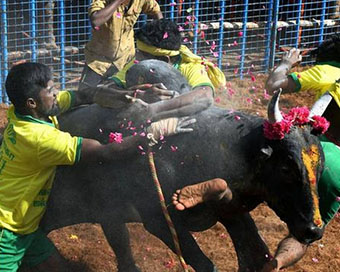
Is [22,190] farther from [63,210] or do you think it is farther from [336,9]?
[336,9]

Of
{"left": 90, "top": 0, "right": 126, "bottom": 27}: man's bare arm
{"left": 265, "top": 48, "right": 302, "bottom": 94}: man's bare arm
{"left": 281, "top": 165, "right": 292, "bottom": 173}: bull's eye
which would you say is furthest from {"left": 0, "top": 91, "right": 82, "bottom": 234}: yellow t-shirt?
{"left": 90, "top": 0, "right": 126, "bottom": 27}: man's bare arm

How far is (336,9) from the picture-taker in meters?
11.6

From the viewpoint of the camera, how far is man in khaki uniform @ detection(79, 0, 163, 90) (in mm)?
7227

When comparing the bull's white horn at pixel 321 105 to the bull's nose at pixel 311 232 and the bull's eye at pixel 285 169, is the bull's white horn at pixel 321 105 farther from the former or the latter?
the bull's nose at pixel 311 232

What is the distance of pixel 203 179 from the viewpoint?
4480 mm

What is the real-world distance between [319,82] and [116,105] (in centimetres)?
156

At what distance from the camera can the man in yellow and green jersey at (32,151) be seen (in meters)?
4.18

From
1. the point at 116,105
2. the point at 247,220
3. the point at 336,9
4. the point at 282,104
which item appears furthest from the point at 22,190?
the point at 336,9

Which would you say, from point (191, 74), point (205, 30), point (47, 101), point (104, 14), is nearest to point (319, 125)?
point (191, 74)

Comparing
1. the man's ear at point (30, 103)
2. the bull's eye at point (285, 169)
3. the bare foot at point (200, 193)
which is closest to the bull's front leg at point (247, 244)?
the bare foot at point (200, 193)

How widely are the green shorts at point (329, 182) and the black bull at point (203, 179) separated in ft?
1.20

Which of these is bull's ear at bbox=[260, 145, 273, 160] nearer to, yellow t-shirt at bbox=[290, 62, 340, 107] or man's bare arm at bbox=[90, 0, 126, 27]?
yellow t-shirt at bbox=[290, 62, 340, 107]

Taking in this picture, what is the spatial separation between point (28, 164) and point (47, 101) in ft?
1.34

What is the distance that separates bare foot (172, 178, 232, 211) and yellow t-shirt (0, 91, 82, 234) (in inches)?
27.1
